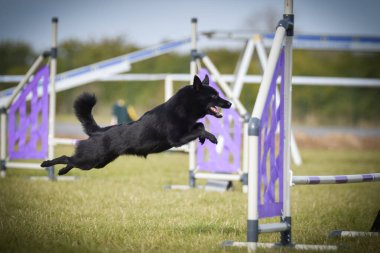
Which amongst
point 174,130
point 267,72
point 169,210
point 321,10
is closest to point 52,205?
point 169,210

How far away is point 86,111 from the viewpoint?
5.34 metres

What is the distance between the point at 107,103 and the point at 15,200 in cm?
2047

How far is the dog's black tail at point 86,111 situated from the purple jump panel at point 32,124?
11.8 feet

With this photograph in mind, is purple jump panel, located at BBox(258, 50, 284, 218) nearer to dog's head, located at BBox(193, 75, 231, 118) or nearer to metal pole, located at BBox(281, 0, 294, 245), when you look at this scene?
metal pole, located at BBox(281, 0, 294, 245)

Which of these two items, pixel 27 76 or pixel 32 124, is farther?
pixel 32 124

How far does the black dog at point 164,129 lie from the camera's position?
4762mm

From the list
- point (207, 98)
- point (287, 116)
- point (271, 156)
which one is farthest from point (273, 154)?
point (207, 98)

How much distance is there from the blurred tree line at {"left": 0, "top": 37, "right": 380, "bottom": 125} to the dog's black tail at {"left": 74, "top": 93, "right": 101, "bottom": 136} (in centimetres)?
1794

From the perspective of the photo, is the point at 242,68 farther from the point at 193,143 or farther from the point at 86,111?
the point at 86,111

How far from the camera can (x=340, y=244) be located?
4316mm

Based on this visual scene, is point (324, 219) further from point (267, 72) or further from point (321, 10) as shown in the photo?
point (321, 10)

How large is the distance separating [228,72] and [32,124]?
19899 millimetres

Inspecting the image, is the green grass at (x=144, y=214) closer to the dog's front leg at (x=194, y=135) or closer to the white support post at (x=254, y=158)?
the white support post at (x=254, y=158)

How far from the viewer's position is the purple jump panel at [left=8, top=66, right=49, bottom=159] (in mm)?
8844
